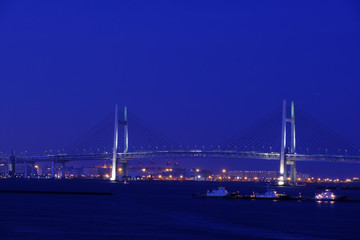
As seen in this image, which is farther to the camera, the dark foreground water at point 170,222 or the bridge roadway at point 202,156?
the bridge roadway at point 202,156

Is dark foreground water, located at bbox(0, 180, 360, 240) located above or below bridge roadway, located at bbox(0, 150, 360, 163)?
below

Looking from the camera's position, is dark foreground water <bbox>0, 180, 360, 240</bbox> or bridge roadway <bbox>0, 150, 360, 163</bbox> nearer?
dark foreground water <bbox>0, 180, 360, 240</bbox>

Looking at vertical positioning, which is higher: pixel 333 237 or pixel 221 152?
pixel 221 152

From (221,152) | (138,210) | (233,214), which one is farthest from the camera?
(221,152)

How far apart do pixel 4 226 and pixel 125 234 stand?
217 inches

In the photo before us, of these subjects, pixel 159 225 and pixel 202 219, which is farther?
pixel 202 219

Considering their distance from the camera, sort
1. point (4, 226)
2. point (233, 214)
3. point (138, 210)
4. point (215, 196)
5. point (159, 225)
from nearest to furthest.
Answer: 1. point (4, 226)
2. point (159, 225)
3. point (233, 214)
4. point (138, 210)
5. point (215, 196)

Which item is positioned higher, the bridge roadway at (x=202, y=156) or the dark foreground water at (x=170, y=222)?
the bridge roadway at (x=202, y=156)

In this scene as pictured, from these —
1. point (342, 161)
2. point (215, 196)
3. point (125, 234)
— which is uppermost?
point (342, 161)

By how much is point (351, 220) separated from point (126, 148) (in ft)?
196

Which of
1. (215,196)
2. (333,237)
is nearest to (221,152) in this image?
(215,196)

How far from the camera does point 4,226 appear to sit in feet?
86.8

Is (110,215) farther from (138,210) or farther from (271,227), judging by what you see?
(271,227)

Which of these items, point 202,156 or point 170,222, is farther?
point 202,156
